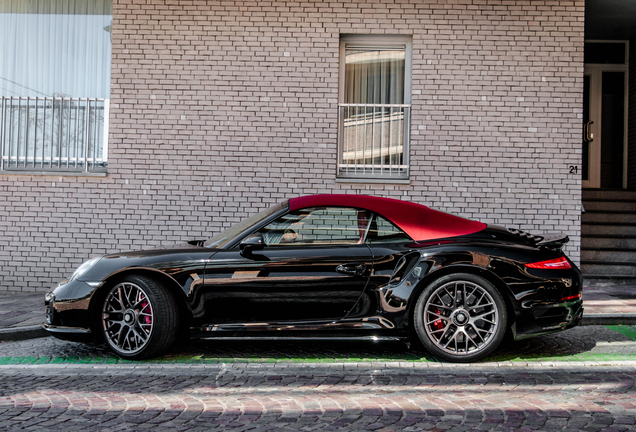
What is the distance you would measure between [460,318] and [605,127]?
9.02 m

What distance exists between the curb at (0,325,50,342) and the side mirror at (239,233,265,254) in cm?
240

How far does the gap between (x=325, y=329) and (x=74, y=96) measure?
6538mm

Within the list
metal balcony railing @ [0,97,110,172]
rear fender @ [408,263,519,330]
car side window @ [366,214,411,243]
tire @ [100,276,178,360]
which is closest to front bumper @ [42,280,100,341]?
tire @ [100,276,178,360]

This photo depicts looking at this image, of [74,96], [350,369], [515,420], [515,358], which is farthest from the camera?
[74,96]

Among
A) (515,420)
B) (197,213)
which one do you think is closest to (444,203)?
(197,213)

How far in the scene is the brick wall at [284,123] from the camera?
8.77 m

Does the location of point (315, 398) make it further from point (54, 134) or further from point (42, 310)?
point (54, 134)

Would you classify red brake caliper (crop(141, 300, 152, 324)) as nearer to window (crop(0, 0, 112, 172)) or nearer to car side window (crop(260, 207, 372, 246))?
car side window (crop(260, 207, 372, 246))

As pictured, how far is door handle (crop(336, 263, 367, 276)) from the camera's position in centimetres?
476

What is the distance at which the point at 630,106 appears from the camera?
38.6 feet

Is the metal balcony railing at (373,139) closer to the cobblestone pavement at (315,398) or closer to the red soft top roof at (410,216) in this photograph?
the red soft top roof at (410,216)

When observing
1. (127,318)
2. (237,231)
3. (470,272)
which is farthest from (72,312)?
(470,272)

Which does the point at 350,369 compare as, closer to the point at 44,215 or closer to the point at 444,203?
the point at 444,203

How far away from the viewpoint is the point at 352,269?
4.77 meters
